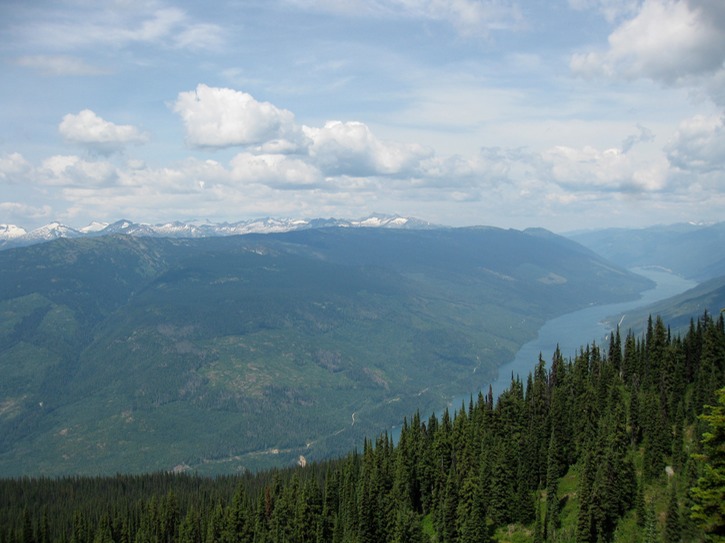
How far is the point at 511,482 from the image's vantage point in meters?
110

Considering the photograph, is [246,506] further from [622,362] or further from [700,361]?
[700,361]

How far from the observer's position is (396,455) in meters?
137

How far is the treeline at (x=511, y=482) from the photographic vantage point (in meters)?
94.2

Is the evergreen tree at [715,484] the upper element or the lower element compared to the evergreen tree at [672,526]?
upper

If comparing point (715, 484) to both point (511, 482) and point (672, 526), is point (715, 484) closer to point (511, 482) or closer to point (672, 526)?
point (672, 526)

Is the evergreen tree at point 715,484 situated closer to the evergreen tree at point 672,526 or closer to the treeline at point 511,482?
the treeline at point 511,482

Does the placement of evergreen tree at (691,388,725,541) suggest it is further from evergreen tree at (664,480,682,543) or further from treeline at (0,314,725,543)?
evergreen tree at (664,480,682,543)

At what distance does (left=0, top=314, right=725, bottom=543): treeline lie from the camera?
309 feet

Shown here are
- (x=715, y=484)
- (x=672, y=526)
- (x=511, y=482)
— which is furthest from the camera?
(x=511, y=482)

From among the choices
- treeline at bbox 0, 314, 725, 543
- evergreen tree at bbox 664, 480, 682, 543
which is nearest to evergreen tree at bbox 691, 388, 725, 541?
treeline at bbox 0, 314, 725, 543

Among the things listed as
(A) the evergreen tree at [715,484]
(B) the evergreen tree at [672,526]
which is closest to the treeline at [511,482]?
(B) the evergreen tree at [672,526]

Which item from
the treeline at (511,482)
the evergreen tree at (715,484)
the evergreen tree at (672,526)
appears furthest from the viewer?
the treeline at (511,482)

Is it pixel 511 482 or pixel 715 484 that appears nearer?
pixel 715 484

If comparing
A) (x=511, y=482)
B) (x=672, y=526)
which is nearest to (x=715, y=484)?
(x=672, y=526)
